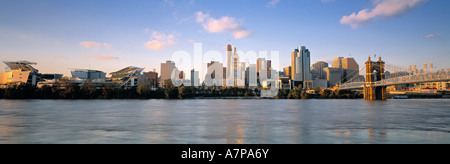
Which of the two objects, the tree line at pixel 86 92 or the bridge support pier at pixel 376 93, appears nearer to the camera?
the tree line at pixel 86 92

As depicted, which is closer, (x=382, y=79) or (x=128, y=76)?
(x=382, y=79)

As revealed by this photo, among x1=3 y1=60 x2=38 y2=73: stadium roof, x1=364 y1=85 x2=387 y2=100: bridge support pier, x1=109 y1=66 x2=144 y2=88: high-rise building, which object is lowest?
x1=364 y1=85 x2=387 y2=100: bridge support pier

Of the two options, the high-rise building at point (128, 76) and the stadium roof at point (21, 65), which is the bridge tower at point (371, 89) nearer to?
the high-rise building at point (128, 76)

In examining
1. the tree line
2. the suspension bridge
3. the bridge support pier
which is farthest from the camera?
the bridge support pier

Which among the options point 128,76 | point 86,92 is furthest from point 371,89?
point 128,76

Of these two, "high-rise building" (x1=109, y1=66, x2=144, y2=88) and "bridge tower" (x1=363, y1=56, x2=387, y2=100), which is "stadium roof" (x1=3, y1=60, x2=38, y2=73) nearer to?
"high-rise building" (x1=109, y1=66, x2=144, y2=88)

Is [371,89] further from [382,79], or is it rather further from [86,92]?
[86,92]

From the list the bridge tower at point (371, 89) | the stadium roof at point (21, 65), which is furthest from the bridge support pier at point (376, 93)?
the stadium roof at point (21, 65)

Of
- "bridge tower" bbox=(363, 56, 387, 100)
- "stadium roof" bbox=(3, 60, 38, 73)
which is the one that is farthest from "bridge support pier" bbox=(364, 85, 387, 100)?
"stadium roof" bbox=(3, 60, 38, 73)

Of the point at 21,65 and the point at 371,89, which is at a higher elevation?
the point at 21,65
